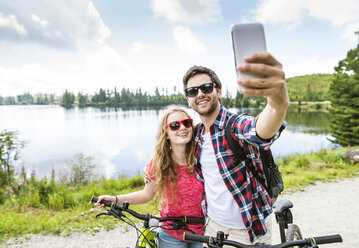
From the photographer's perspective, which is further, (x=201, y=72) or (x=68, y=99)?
(x=68, y=99)

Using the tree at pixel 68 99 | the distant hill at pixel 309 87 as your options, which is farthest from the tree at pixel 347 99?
the tree at pixel 68 99

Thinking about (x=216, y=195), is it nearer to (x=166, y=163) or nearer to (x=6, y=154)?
(x=166, y=163)

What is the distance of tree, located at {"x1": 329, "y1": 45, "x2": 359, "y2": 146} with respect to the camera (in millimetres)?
15539

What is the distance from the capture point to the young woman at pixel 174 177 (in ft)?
6.56

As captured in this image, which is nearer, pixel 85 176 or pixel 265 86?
pixel 265 86

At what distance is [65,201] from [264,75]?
6151 millimetres

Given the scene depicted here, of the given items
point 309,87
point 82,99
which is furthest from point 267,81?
point 309,87

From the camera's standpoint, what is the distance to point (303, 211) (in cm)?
495

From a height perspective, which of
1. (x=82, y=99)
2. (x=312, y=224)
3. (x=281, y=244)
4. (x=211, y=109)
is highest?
(x=82, y=99)

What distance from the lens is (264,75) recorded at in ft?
2.43

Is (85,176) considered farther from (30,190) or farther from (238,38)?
(238,38)

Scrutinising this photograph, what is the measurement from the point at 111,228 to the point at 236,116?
152 inches

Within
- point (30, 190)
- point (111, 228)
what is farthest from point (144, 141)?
point (111, 228)

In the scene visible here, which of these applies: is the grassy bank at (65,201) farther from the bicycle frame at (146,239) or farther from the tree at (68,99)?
the tree at (68,99)
